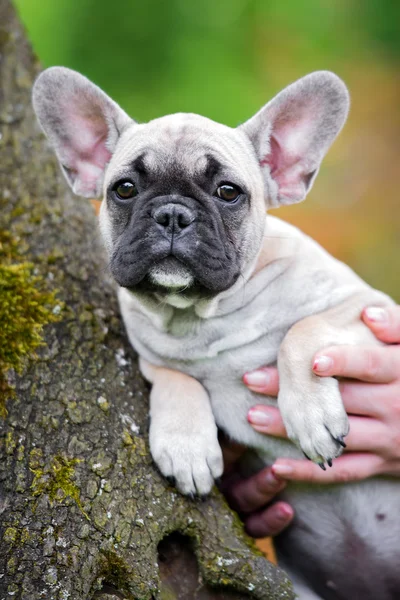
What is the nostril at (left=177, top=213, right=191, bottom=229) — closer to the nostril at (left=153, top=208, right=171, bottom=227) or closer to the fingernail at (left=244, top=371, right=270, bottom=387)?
the nostril at (left=153, top=208, right=171, bottom=227)

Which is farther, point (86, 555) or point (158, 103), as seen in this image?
point (158, 103)

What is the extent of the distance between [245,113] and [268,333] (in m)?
3.57

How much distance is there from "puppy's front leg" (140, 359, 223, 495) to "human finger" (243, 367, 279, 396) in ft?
0.63

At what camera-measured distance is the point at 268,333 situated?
278cm

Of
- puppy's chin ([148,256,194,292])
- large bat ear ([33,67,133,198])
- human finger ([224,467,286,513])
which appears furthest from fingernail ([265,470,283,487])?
large bat ear ([33,67,133,198])

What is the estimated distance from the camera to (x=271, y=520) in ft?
9.51

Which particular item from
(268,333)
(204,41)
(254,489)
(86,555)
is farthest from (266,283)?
(204,41)

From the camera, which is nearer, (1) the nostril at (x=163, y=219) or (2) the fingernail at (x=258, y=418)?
(1) the nostril at (x=163, y=219)

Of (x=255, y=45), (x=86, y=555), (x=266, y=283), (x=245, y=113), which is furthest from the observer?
(x=255, y=45)

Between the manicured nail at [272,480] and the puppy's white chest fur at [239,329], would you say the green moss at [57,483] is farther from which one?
the manicured nail at [272,480]

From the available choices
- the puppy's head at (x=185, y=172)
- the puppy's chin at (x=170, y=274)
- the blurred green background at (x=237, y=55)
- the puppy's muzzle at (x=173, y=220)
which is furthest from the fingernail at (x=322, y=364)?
the blurred green background at (x=237, y=55)

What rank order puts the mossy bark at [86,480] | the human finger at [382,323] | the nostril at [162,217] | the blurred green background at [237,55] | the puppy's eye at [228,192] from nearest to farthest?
1. the mossy bark at [86,480]
2. the nostril at [162,217]
3. the puppy's eye at [228,192]
4. the human finger at [382,323]
5. the blurred green background at [237,55]

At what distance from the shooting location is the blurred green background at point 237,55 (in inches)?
237

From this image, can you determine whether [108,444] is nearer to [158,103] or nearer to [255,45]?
[158,103]
